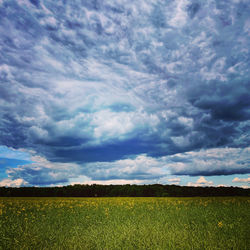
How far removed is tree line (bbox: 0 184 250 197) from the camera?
4381 cm

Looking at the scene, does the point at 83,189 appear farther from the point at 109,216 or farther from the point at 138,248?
the point at 138,248

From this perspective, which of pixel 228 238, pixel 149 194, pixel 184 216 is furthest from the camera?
pixel 149 194

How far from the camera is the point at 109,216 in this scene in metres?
10.2

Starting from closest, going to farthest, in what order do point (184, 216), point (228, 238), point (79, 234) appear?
point (228, 238) < point (79, 234) < point (184, 216)

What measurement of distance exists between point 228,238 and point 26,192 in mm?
50369

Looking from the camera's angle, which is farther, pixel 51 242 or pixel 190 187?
pixel 190 187

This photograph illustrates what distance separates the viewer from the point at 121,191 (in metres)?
48.3

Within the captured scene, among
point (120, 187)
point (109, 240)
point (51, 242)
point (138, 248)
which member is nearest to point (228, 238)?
point (138, 248)

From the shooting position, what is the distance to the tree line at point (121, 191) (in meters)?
43.8

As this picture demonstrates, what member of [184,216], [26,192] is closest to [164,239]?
[184,216]

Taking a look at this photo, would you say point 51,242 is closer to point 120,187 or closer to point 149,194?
point 149,194

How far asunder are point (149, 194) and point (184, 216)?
125 ft

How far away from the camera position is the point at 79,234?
708cm

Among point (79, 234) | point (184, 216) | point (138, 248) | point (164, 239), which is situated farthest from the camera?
point (184, 216)
